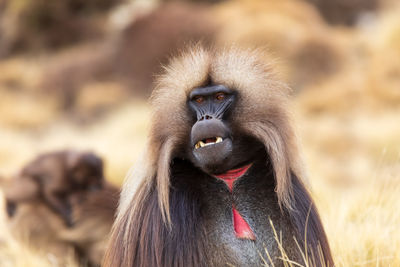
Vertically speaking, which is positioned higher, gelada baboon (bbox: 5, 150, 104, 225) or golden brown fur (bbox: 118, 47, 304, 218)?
golden brown fur (bbox: 118, 47, 304, 218)

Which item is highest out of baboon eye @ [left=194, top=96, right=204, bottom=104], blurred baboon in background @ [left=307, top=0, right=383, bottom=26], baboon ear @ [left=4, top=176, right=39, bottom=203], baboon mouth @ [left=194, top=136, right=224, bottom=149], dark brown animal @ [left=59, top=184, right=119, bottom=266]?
blurred baboon in background @ [left=307, top=0, right=383, bottom=26]

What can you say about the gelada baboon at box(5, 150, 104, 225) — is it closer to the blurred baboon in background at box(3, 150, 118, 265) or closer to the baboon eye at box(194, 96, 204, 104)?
the blurred baboon in background at box(3, 150, 118, 265)

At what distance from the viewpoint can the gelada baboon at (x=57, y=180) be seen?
421 centimetres

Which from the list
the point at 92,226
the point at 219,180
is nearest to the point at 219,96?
the point at 219,180

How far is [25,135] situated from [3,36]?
825 cm

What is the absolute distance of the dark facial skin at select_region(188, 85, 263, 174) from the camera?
232cm

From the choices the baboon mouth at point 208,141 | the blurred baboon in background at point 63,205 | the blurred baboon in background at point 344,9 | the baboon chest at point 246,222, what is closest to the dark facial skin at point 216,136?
the baboon mouth at point 208,141

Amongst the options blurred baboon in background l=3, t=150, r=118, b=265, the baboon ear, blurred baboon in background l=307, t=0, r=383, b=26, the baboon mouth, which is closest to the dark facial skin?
the baboon mouth

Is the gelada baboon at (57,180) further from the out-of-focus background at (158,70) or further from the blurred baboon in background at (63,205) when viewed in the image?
the out-of-focus background at (158,70)

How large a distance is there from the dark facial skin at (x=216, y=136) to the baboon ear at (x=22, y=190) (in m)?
2.18

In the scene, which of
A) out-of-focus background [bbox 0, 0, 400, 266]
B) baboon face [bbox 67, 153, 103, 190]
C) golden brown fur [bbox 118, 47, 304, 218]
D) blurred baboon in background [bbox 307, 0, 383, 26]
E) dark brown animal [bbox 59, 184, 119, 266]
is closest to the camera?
golden brown fur [bbox 118, 47, 304, 218]

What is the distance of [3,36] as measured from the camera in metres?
19.5

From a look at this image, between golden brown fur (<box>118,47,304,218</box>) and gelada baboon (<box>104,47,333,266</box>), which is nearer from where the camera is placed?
gelada baboon (<box>104,47,333,266</box>)

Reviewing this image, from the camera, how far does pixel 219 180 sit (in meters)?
2.50
